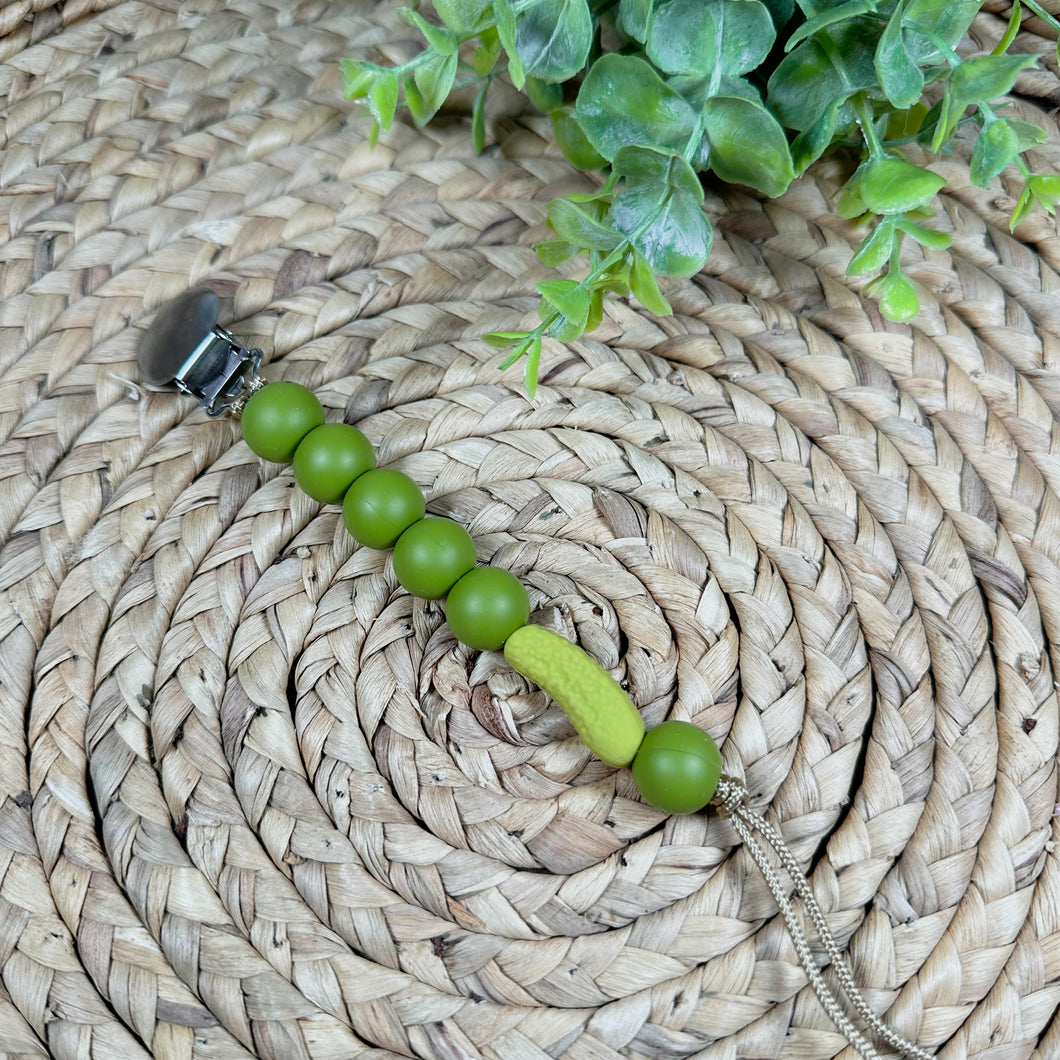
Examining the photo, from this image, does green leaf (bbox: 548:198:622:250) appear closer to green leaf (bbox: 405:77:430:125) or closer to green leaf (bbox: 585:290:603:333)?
green leaf (bbox: 585:290:603:333)

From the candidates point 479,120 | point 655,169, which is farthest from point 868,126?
point 479,120

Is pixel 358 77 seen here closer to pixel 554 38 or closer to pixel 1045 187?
pixel 554 38

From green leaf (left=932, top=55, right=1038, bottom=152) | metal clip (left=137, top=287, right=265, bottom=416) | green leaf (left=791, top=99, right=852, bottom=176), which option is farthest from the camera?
metal clip (left=137, top=287, right=265, bottom=416)

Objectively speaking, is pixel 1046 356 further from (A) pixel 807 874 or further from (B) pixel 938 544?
(A) pixel 807 874

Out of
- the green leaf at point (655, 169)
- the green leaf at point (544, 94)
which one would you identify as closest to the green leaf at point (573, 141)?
the green leaf at point (544, 94)

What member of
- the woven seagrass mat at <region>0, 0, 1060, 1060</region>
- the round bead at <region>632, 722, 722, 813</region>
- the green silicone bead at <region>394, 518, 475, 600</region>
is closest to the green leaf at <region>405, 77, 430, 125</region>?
the woven seagrass mat at <region>0, 0, 1060, 1060</region>

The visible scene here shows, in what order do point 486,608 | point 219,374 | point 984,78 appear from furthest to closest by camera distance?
point 219,374 → point 486,608 → point 984,78

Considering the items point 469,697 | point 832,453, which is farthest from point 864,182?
point 469,697

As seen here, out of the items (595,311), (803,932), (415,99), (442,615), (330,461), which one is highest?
(415,99)
